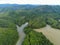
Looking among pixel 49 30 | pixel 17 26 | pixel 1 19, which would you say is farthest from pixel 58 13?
pixel 1 19

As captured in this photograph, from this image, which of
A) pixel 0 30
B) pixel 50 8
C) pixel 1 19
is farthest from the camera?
pixel 50 8

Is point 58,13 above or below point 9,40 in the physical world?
above

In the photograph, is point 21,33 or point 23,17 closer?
point 21,33

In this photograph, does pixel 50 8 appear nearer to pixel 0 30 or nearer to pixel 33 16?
pixel 33 16

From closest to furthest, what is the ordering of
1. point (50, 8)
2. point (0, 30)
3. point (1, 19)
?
point (0, 30), point (1, 19), point (50, 8)

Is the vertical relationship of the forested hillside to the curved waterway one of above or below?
above

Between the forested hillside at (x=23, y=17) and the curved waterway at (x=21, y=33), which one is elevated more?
the forested hillside at (x=23, y=17)

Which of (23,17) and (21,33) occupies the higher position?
(23,17)

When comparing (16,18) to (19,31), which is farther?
(16,18)
